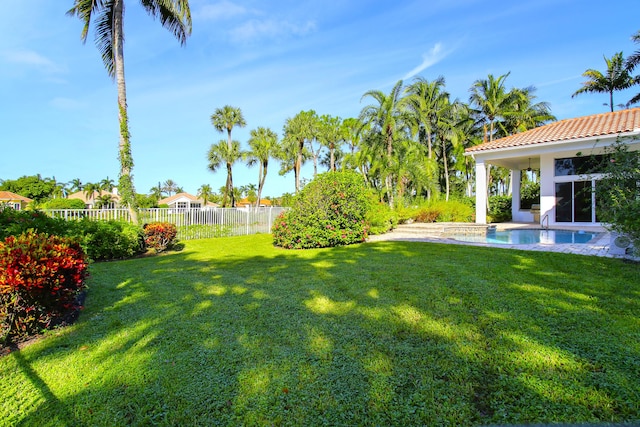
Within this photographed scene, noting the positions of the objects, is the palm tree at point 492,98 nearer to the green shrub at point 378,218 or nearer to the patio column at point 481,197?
the patio column at point 481,197

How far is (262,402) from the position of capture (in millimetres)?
2180

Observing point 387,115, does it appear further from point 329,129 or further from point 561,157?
point 329,129

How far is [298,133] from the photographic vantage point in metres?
34.4

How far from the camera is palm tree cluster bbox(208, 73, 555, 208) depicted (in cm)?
2077

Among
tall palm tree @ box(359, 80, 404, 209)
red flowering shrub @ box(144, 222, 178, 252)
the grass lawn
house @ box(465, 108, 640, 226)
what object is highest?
tall palm tree @ box(359, 80, 404, 209)

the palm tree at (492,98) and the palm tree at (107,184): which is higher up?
the palm tree at (492,98)

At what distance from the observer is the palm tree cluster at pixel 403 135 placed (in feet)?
68.1

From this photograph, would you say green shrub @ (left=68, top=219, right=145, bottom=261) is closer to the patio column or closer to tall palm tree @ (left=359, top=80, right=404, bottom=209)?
tall palm tree @ (left=359, top=80, right=404, bottom=209)

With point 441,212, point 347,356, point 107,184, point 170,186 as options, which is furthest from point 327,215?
point 170,186

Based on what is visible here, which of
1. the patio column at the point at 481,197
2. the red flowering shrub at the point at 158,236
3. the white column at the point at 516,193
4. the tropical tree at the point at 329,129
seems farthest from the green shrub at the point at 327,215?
the tropical tree at the point at 329,129

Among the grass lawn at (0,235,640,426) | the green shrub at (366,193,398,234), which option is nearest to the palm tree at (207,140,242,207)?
the green shrub at (366,193,398,234)

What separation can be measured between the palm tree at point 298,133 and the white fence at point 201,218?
1773 cm

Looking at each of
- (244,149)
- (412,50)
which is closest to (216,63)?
(412,50)

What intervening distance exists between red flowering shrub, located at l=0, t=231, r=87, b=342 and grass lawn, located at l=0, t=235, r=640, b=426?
0.28 m
